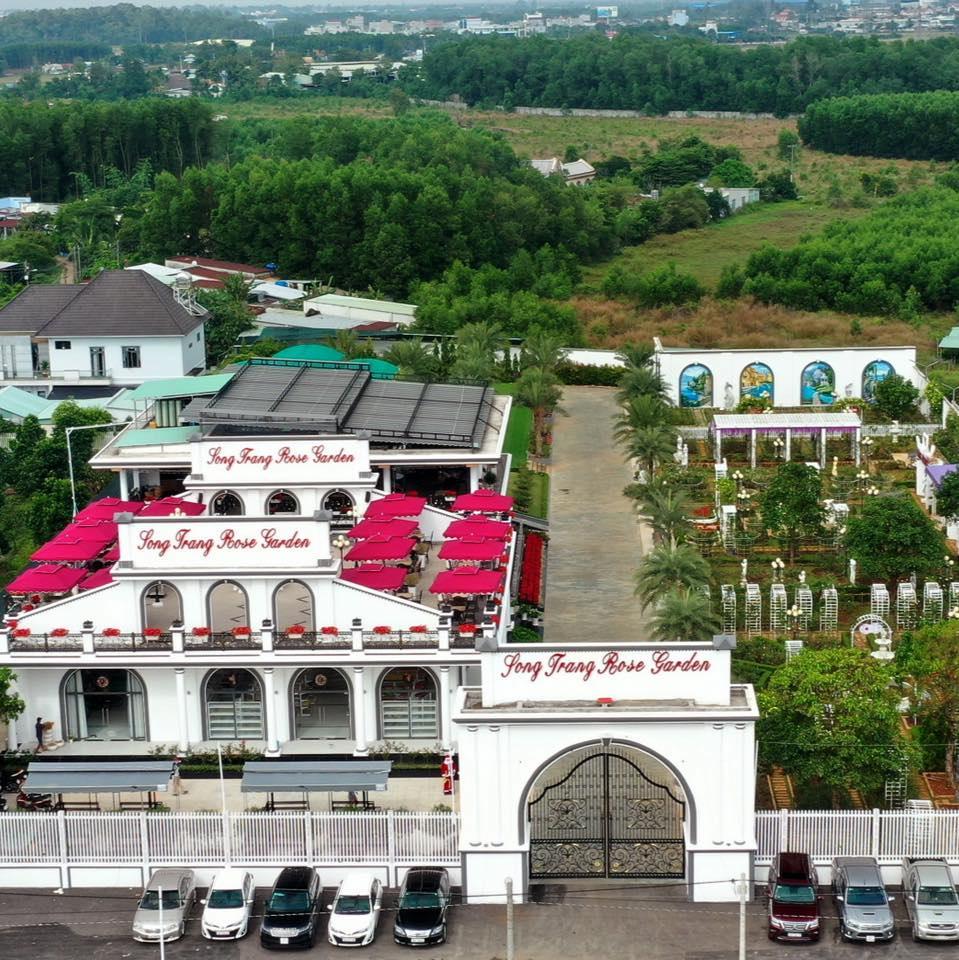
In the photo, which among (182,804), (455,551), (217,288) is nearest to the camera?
(182,804)

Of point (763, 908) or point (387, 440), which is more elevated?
point (387, 440)

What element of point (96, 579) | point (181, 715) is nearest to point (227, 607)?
point (181, 715)

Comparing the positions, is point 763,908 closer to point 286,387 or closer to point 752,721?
point 752,721

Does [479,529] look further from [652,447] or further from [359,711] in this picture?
[652,447]

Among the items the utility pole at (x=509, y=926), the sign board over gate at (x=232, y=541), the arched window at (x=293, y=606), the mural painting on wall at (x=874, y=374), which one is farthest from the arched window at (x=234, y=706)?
the mural painting on wall at (x=874, y=374)

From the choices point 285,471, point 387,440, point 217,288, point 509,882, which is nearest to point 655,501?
point 387,440

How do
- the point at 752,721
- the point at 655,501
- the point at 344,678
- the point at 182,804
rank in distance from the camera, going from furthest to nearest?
the point at 655,501 → the point at 344,678 → the point at 182,804 → the point at 752,721
